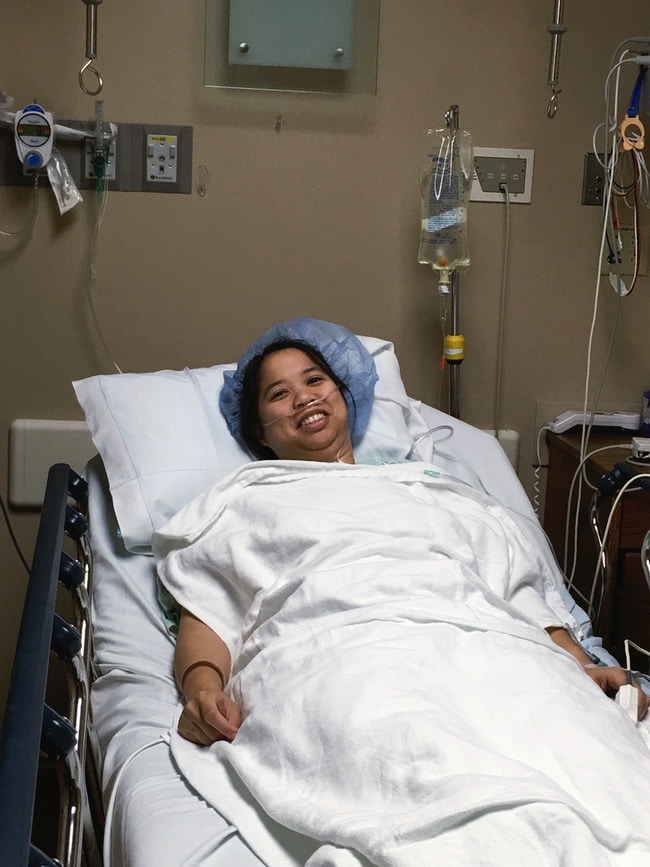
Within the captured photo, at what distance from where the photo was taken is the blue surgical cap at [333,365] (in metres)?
2.03

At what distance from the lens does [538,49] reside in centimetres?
252

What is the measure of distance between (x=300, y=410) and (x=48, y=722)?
1.00 m

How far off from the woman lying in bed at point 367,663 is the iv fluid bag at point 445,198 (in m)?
0.47

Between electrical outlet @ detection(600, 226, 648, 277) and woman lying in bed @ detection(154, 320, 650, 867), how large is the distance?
2.89 ft

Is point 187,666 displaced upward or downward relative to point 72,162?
downward

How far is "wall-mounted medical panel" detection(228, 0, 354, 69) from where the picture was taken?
7.89 feet

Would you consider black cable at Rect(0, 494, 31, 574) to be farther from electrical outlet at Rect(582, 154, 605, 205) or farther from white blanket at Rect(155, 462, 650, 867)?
electrical outlet at Rect(582, 154, 605, 205)

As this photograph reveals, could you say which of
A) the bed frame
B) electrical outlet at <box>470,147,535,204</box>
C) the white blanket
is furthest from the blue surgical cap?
electrical outlet at <box>470,147,535,204</box>

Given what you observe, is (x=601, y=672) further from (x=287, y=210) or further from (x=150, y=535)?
(x=287, y=210)

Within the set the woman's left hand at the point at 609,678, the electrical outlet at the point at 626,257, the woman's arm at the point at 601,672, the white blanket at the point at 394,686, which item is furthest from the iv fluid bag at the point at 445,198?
the woman's left hand at the point at 609,678

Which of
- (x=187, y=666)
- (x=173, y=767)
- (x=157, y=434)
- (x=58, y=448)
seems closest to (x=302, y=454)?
(x=157, y=434)

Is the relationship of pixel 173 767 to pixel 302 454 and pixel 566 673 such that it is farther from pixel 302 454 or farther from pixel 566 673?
pixel 302 454

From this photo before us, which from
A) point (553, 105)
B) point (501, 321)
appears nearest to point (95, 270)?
point (501, 321)

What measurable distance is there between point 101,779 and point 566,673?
718mm
